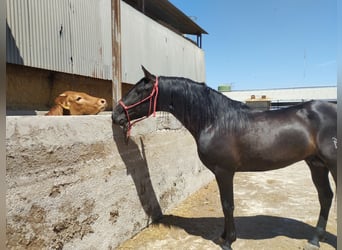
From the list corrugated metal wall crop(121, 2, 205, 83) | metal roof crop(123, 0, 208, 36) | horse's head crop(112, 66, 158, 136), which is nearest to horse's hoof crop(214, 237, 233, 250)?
horse's head crop(112, 66, 158, 136)

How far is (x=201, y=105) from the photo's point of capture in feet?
9.57

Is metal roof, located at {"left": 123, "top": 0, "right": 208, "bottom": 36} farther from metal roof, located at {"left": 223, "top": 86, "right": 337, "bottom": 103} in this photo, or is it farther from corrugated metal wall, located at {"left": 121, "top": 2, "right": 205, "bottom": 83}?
metal roof, located at {"left": 223, "top": 86, "right": 337, "bottom": 103}

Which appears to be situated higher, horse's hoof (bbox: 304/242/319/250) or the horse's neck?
the horse's neck

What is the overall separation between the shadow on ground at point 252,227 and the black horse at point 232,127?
0.30 metres

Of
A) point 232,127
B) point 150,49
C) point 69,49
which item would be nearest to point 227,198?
point 232,127

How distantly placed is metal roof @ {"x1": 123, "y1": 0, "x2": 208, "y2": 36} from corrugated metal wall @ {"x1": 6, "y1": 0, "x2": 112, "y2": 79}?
14.5ft

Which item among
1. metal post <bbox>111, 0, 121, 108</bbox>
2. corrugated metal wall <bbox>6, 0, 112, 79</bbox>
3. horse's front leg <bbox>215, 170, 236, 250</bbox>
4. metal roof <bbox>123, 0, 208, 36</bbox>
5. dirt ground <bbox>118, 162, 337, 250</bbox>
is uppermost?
metal roof <bbox>123, 0, 208, 36</bbox>

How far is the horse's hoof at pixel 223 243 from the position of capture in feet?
9.23

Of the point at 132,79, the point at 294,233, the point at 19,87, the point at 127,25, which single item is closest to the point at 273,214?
the point at 294,233

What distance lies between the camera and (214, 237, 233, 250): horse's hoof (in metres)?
2.81

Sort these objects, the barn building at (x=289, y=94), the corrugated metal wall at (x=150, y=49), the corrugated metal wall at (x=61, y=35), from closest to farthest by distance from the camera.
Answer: the corrugated metal wall at (x=61, y=35), the corrugated metal wall at (x=150, y=49), the barn building at (x=289, y=94)

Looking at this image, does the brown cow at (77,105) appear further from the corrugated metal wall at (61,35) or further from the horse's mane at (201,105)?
the corrugated metal wall at (61,35)

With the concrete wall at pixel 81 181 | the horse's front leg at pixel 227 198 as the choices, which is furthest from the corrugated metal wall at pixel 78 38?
the horse's front leg at pixel 227 198

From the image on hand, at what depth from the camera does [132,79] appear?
926 centimetres
